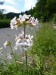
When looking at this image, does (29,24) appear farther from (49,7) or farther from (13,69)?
(49,7)

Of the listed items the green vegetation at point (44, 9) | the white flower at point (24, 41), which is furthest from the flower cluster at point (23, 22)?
the green vegetation at point (44, 9)

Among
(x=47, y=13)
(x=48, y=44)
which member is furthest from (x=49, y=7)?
(x=48, y=44)

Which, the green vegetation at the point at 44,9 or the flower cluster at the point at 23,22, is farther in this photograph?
the green vegetation at the point at 44,9

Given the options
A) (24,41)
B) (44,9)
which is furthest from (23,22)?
(44,9)

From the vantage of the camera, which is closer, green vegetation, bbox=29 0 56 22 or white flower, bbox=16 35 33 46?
white flower, bbox=16 35 33 46

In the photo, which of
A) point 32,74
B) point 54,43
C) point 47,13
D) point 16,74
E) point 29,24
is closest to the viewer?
point 29,24

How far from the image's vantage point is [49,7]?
68.6 meters

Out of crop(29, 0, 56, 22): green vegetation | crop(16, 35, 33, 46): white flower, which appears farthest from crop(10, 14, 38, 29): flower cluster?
crop(29, 0, 56, 22): green vegetation

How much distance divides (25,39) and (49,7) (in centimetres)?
6573

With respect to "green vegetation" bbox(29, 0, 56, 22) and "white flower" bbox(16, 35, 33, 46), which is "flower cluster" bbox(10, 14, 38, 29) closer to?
"white flower" bbox(16, 35, 33, 46)

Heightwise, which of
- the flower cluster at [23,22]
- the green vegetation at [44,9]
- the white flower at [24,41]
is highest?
the flower cluster at [23,22]

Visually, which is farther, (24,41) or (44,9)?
(44,9)

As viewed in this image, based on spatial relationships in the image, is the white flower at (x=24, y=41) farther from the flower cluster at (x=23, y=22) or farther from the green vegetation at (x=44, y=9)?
the green vegetation at (x=44, y=9)

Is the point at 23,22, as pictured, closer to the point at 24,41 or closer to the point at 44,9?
the point at 24,41
